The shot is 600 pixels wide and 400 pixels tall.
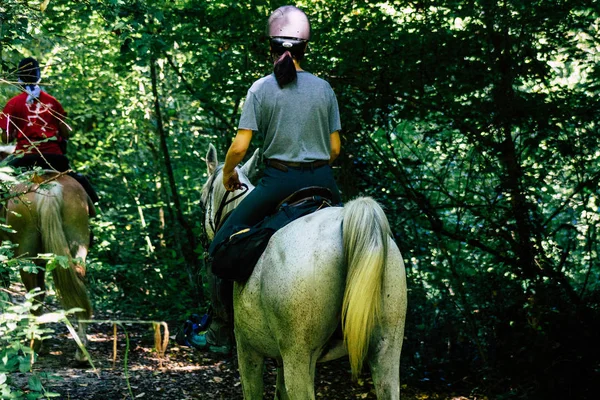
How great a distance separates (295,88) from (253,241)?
93 cm

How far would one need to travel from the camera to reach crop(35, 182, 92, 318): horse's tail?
6754 mm

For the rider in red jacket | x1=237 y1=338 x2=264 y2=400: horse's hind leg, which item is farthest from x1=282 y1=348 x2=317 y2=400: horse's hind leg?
the rider in red jacket

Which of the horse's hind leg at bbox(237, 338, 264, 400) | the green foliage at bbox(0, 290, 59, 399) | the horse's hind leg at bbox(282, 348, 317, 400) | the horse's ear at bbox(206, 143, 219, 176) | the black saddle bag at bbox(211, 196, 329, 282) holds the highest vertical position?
the horse's ear at bbox(206, 143, 219, 176)

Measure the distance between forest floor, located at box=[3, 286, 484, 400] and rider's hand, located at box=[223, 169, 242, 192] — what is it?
2.09 meters

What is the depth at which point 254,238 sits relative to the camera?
389 centimetres

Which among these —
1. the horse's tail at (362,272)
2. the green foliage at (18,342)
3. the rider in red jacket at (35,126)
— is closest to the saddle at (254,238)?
the horse's tail at (362,272)

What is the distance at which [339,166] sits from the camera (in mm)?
7363

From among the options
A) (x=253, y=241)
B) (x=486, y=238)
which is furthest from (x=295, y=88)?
(x=486, y=238)

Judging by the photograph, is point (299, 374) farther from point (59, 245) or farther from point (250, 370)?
point (59, 245)

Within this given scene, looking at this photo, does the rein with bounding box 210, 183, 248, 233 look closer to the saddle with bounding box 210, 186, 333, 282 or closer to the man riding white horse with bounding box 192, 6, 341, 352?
the man riding white horse with bounding box 192, 6, 341, 352

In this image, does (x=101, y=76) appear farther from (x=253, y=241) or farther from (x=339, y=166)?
(x=253, y=241)

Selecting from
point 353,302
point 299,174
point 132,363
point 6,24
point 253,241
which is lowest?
point 132,363

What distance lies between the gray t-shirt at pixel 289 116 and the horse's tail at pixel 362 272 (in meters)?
0.76

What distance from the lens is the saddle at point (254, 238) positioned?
3.89m
